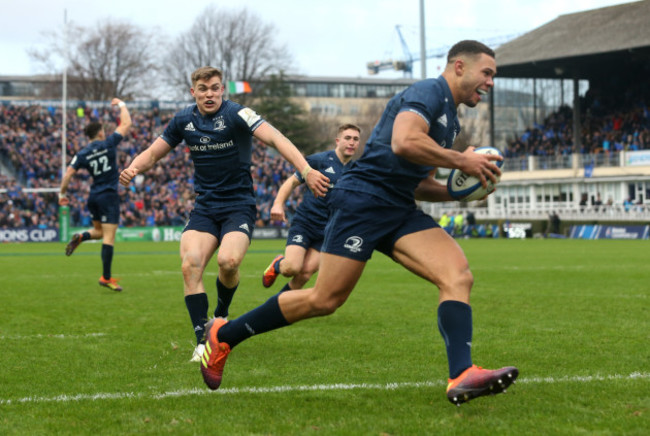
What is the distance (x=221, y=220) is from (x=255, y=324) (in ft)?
7.58

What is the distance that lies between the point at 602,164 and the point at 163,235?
2754 cm

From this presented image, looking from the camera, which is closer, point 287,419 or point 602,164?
point 287,419

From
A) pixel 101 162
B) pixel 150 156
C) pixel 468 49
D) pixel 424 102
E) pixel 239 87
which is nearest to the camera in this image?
pixel 424 102

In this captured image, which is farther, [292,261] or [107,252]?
[107,252]

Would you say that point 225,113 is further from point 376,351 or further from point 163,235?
point 163,235

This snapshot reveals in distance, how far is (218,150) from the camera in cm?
762

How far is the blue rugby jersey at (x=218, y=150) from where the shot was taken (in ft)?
24.8

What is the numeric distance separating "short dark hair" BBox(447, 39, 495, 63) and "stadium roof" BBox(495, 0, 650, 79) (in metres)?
48.1

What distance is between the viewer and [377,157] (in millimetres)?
5344

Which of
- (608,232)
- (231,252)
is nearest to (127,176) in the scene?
(231,252)

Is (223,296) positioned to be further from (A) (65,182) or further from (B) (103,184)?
(B) (103,184)

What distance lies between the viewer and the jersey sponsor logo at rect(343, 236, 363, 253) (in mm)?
5230

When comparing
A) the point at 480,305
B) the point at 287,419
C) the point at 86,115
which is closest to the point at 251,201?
the point at 287,419

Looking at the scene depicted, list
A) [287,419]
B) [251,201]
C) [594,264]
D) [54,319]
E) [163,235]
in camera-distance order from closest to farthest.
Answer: [287,419], [251,201], [54,319], [594,264], [163,235]
